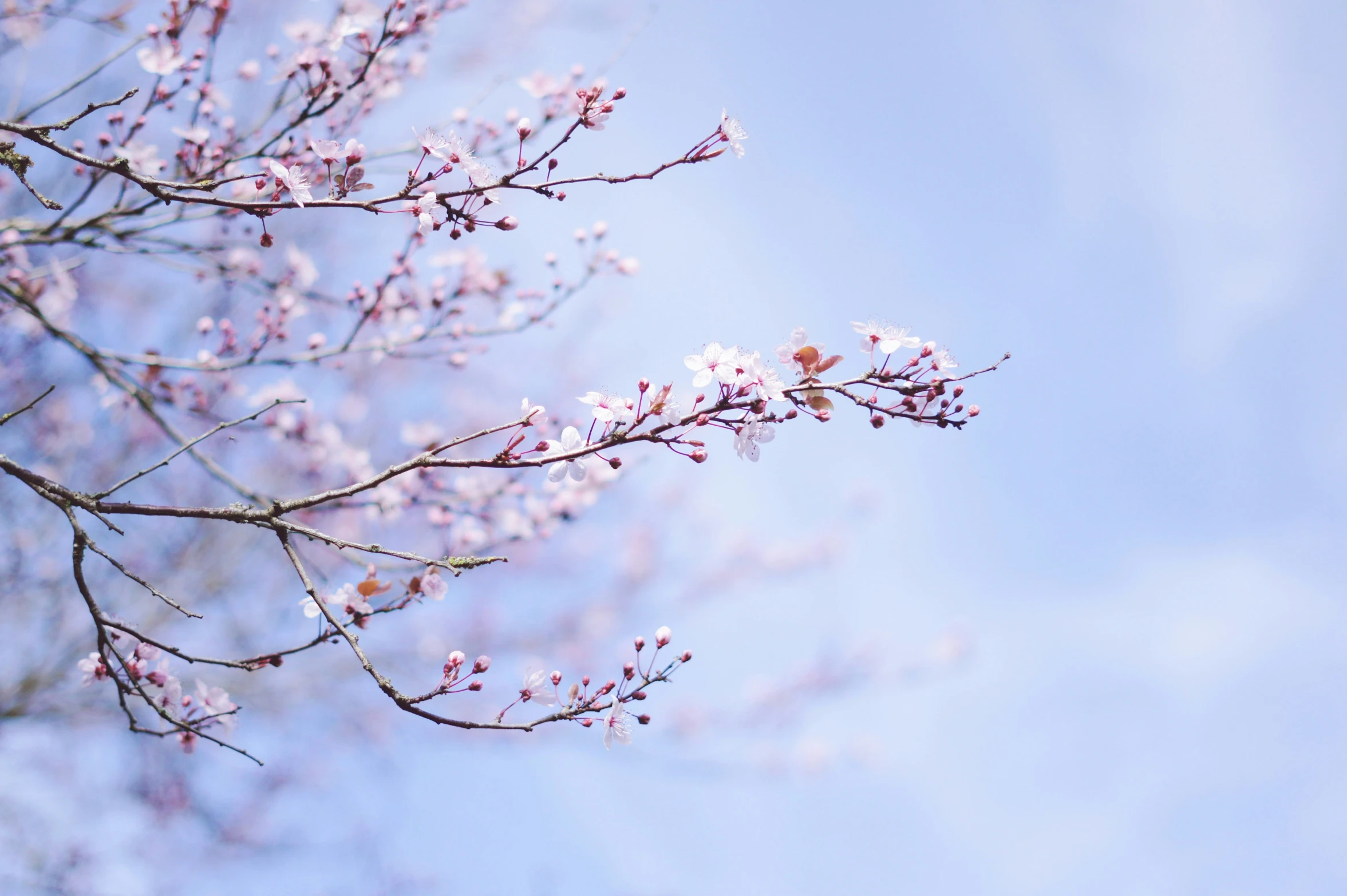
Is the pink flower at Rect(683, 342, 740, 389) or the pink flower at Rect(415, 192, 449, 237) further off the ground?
the pink flower at Rect(415, 192, 449, 237)

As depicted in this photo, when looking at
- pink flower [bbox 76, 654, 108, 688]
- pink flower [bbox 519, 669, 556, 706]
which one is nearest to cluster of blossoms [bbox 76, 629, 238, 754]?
pink flower [bbox 76, 654, 108, 688]

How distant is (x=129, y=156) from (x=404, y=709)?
10.5 feet

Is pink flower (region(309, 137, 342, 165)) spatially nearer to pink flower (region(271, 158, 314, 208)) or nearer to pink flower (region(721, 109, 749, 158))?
pink flower (region(271, 158, 314, 208))

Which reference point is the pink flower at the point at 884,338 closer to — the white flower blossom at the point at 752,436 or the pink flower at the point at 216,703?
the white flower blossom at the point at 752,436

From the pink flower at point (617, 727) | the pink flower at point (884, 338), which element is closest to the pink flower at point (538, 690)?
the pink flower at point (617, 727)

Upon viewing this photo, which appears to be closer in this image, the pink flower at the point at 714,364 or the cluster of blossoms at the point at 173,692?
the pink flower at the point at 714,364

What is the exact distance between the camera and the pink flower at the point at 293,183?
2.32 m

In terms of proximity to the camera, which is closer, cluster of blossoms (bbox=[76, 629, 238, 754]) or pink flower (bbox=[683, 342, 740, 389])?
pink flower (bbox=[683, 342, 740, 389])

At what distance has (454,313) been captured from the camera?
458cm

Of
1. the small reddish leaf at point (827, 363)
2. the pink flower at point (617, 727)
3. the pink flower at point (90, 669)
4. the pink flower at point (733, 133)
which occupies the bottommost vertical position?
the pink flower at point (617, 727)

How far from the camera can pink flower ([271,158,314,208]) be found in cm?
232

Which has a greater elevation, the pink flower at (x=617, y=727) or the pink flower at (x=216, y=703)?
the pink flower at (x=216, y=703)

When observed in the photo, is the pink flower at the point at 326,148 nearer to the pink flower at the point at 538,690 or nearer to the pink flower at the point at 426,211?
the pink flower at the point at 426,211

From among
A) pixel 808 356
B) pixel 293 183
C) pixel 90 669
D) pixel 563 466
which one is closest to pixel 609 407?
pixel 563 466
